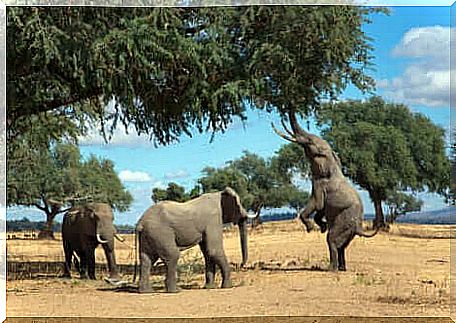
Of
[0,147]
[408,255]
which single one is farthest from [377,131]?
[0,147]

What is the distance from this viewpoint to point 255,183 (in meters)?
6.26

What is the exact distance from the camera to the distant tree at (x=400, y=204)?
20.1ft

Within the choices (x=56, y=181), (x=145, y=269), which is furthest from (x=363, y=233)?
(x=56, y=181)

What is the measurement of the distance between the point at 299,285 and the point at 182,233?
0.89 m

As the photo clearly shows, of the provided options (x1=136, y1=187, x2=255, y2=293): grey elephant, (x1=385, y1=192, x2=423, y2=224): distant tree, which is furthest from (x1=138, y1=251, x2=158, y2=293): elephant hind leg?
(x1=385, y1=192, x2=423, y2=224): distant tree

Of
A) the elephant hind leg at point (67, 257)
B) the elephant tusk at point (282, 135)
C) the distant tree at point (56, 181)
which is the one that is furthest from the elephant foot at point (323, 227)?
the elephant hind leg at point (67, 257)

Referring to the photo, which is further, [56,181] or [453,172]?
[56,181]

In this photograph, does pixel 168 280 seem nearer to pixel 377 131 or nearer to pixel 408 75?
pixel 377 131

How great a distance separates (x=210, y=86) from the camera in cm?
636

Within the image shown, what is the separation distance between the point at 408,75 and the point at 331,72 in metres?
0.54

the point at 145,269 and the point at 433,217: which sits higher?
the point at 433,217

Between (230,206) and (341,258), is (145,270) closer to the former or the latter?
(230,206)

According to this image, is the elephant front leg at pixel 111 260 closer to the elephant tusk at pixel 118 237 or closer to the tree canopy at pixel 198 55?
the elephant tusk at pixel 118 237

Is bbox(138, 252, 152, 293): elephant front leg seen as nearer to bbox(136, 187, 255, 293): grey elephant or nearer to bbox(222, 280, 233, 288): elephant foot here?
bbox(136, 187, 255, 293): grey elephant
